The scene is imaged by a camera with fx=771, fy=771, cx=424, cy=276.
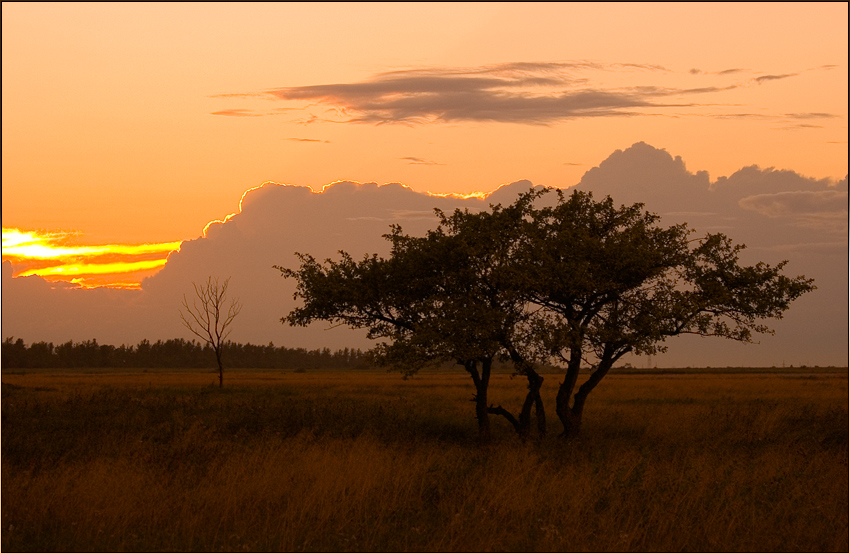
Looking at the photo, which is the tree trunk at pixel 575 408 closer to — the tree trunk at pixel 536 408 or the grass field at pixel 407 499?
the tree trunk at pixel 536 408

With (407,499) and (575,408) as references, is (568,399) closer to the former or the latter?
(575,408)

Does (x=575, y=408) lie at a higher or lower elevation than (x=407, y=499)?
higher

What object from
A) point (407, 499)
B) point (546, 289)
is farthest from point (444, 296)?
point (407, 499)

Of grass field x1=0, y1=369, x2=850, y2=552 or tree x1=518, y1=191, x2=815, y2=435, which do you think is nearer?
grass field x1=0, y1=369, x2=850, y2=552

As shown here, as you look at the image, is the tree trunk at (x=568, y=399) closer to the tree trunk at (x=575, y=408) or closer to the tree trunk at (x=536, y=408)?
the tree trunk at (x=575, y=408)

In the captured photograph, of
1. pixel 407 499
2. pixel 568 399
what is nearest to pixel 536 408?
pixel 568 399

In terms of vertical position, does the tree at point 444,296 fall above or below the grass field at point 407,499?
above

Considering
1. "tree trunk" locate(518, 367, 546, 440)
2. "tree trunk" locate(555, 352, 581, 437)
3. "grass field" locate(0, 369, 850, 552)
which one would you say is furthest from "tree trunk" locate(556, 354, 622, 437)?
"grass field" locate(0, 369, 850, 552)

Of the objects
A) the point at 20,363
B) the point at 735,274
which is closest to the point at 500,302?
the point at 735,274

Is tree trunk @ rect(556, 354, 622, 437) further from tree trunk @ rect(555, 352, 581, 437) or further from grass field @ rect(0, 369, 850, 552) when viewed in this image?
grass field @ rect(0, 369, 850, 552)

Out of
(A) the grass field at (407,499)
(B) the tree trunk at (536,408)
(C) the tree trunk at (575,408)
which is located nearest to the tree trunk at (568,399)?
(C) the tree trunk at (575,408)

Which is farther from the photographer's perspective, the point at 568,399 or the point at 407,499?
the point at 568,399

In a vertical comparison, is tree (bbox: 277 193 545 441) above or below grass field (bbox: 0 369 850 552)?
above

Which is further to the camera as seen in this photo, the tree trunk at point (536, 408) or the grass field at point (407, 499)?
the tree trunk at point (536, 408)
